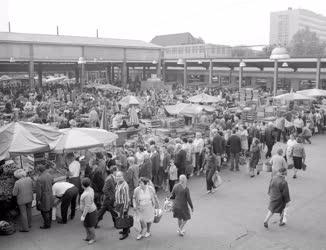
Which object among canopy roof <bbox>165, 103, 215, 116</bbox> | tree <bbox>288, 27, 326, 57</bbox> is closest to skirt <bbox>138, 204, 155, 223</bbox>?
canopy roof <bbox>165, 103, 215, 116</bbox>

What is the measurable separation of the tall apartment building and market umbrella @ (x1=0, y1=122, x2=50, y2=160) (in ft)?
377

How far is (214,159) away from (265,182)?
2145 mm

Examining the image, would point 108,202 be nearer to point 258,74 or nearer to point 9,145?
point 9,145

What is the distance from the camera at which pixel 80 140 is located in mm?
9297

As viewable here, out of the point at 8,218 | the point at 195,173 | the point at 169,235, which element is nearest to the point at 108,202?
the point at 169,235

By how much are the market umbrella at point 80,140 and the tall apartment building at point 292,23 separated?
113 m

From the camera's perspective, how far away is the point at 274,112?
70.1ft

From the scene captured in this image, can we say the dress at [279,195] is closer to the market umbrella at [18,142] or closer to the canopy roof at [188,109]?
the market umbrella at [18,142]

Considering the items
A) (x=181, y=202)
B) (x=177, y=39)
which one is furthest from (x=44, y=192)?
(x=177, y=39)

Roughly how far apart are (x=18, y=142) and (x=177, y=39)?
7987 cm

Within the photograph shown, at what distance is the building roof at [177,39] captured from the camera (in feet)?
273

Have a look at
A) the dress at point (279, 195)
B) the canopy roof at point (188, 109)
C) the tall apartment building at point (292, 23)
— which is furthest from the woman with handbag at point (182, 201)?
the tall apartment building at point (292, 23)

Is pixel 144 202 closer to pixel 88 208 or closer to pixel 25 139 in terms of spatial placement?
pixel 88 208

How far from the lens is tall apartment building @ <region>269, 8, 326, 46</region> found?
117938 millimetres
